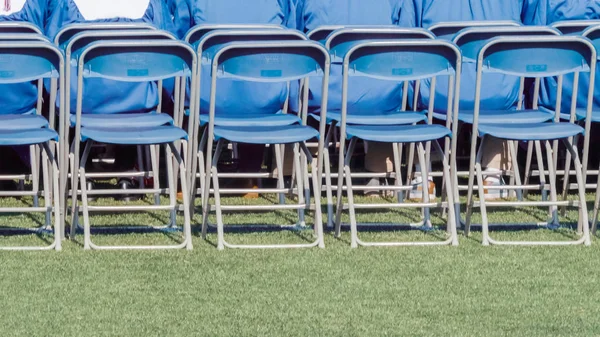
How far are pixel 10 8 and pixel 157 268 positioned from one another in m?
3.43

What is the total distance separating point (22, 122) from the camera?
24.2ft

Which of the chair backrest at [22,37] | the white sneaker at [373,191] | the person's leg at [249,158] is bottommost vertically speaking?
the white sneaker at [373,191]

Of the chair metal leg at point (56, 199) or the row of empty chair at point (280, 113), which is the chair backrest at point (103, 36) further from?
the chair metal leg at point (56, 199)

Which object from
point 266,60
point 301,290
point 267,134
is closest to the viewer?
point 301,290

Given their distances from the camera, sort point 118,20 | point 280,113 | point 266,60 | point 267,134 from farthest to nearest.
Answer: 1. point 118,20
2. point 280,113
3. point 267,134
4. point 266,60

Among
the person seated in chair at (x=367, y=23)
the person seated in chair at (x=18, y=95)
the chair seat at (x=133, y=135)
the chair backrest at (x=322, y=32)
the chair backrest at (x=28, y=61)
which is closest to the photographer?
the chair backrest at (x=28, y=61)

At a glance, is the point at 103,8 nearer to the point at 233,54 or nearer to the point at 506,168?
the point at 233,54

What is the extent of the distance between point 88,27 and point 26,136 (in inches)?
49.5

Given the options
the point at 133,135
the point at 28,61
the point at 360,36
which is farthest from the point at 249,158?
the point at 28,61

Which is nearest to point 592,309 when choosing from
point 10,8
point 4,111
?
point 4,111

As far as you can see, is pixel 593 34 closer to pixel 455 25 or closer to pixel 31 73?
pixel 455 25

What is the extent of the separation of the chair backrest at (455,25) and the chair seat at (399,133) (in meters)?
1.27

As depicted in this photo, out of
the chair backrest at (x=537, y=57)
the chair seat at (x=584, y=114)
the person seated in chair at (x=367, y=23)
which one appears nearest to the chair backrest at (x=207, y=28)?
the person seated in chair at (x=367, y=23)

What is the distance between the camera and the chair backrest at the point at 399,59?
7105mm
